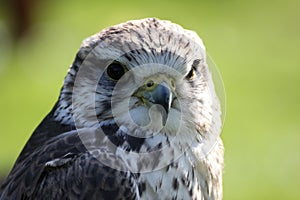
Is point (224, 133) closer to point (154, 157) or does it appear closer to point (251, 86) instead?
point (251, 86)

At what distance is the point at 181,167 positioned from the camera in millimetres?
5250

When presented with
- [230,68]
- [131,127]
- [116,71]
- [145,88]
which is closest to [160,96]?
[145,88]

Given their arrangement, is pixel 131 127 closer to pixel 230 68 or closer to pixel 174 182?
pixel 174 182

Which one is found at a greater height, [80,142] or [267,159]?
[80,142]

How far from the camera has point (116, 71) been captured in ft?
17.5

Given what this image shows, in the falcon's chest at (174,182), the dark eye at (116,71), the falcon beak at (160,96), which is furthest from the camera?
the dark eye at (116,71)

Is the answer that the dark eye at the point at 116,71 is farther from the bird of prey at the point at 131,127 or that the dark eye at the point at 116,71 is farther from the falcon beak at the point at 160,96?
the falcon beak at the point at 160,96

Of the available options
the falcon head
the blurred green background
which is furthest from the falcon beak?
the blurred green background

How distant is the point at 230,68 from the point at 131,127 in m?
9.56

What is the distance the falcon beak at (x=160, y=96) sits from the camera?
16.5 feet

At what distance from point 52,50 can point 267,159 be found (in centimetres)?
421

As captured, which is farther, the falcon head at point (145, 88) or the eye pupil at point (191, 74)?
the eye pupil at point (191, 74)

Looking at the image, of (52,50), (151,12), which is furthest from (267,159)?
(151,12)

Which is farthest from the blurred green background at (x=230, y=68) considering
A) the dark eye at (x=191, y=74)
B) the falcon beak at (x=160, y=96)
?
the falcon beak at (x=160, y=96)
